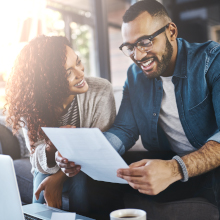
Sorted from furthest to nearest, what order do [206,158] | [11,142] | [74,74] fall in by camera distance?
[11,142] → [74,74] → [206,158]

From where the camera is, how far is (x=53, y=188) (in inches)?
47.4

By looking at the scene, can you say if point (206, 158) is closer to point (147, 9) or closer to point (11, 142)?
point (147, 9)

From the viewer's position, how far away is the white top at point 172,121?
1197 mm

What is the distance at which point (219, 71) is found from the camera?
3.45 ft

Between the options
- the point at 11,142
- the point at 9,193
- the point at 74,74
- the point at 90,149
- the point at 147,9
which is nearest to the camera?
the point at 9,193

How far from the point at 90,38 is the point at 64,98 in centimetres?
313

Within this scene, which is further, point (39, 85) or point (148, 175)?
point (39, 85)

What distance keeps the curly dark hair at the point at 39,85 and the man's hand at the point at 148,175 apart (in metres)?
0.56

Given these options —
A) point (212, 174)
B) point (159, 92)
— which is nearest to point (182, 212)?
point (212, 174)

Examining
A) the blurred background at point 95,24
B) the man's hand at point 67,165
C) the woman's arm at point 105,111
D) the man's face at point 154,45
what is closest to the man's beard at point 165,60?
the man's face at point 154,45

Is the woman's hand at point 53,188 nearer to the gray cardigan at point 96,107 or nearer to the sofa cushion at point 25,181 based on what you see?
the gray cardigan at point 96,107

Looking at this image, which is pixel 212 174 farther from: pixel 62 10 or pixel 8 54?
pixel 62 10

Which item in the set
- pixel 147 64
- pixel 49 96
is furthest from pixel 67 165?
pixel 147 64

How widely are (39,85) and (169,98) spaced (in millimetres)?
578
